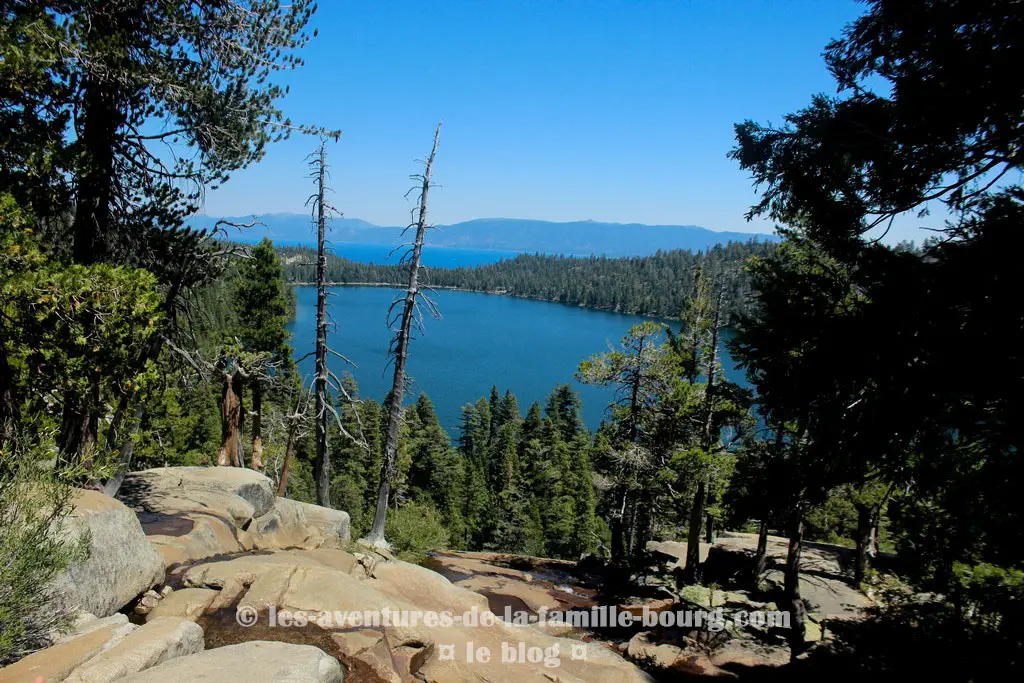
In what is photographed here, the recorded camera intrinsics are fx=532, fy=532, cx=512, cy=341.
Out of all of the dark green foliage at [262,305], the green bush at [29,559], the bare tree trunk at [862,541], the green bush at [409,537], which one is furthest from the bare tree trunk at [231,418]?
the bare tree trunk at [862,541]

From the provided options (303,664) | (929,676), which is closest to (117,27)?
(303,664)

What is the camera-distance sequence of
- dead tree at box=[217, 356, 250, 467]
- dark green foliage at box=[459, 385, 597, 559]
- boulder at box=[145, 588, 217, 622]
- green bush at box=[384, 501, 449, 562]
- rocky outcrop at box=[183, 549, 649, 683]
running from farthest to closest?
dark green foliage at box=[459, 385, 597, 559] → green bush at box=[384, 501, 449, 562] → dead tree at box=[217, 356, 250, 467] → boulder at box=[145, 588, 217, 622] → rocky outcrop at box=[183, 549, 649, 683]

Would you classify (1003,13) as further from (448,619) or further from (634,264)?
(634,264)

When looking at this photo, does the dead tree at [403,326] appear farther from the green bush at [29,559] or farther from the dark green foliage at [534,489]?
the dark green foliage at [534,489]

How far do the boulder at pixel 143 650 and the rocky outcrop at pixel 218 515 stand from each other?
300 centimetres

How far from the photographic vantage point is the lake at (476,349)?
71.8 metres

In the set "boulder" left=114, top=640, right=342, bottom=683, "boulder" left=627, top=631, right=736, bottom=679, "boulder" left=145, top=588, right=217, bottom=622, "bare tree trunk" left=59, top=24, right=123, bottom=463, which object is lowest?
"boulder" left=627, top=631, right=736, bottom=679

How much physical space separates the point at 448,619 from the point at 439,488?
38.6m

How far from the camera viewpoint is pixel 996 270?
3.83 metres

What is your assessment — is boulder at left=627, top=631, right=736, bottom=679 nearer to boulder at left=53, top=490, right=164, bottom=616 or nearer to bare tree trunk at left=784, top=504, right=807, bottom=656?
bare tree trunk at left=784, top=504, right=807, bottom=656

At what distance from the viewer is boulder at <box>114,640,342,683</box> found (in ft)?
14.7

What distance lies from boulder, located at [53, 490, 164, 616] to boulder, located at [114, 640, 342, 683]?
64.7 inches

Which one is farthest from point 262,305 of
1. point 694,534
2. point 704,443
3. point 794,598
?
point 794,598

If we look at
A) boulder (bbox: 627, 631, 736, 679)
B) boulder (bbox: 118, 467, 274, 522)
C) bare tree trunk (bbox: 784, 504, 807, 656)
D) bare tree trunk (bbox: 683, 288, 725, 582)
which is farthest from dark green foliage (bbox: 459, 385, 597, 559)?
bare tree trunk (bbox: 784, 504, 807, 656)
